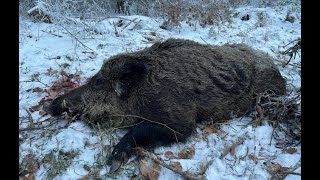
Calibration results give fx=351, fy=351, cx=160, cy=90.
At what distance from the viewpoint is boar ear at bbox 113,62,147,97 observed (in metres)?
3.90

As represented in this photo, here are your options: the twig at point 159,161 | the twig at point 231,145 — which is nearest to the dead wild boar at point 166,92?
the twig at point 159,161

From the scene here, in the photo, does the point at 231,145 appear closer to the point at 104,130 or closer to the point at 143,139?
the point at 143,139

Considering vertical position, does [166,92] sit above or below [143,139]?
above

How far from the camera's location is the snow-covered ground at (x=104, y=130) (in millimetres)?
3188

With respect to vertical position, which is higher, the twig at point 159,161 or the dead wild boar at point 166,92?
the dead wild boar at point 166,92

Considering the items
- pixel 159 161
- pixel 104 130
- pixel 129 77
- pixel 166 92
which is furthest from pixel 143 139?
pixel 129 77

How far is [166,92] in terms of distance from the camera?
3.78m

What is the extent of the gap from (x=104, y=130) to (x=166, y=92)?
2.54ft

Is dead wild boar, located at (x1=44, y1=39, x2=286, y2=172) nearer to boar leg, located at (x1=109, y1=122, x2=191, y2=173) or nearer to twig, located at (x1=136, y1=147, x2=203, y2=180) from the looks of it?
boar leg, located at (x1=109, y1=122, x2=191, y2=173)

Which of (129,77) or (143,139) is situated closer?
(143,139)

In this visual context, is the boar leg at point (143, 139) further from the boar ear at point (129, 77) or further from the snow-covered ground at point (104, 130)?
the boar ear at point (129, 77)

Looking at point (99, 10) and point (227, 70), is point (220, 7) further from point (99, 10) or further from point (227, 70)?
point (227, 70)

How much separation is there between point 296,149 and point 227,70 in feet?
4.08

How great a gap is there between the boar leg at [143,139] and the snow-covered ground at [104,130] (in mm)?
80
